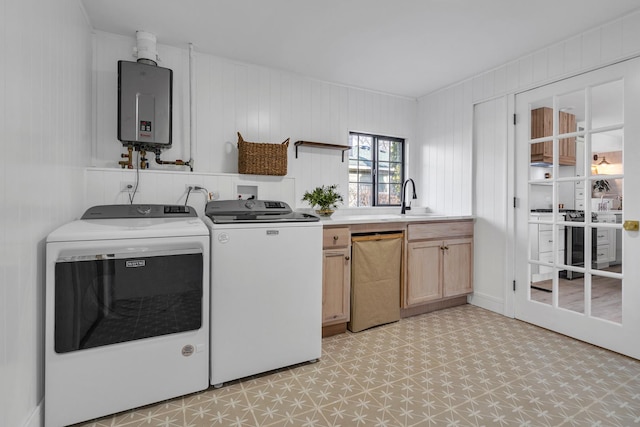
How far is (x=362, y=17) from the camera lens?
89.6 inches

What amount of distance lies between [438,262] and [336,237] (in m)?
1.19

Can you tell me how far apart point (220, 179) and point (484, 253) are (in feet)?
8.68

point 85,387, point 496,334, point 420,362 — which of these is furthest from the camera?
point 496,334

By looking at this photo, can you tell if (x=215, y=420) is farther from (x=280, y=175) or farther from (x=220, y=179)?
(x=280, y=175)

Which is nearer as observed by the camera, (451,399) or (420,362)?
(451,399)

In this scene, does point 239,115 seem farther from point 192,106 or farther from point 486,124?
point 486,124

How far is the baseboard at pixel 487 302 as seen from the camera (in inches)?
122

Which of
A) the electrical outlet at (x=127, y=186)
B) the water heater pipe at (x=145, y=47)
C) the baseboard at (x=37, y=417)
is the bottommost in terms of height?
the baseboard at (x=37, y=417)

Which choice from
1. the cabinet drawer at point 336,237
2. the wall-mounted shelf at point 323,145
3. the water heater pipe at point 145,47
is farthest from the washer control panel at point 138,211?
the wall-mounted shelf at point 323,145

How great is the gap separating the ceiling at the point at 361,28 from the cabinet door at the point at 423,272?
5.66ft

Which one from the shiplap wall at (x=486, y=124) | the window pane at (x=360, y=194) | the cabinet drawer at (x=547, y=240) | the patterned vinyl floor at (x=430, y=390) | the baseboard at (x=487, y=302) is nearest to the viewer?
the patterned vinyl floor at (x=430, y=390)

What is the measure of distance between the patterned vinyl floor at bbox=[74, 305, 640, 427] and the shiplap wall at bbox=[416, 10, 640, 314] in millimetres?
942

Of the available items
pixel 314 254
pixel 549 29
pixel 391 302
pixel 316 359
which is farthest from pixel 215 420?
pixel 549 29

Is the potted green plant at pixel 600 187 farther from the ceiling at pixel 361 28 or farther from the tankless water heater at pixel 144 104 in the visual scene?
the tankless water heater at pixel 144 104
